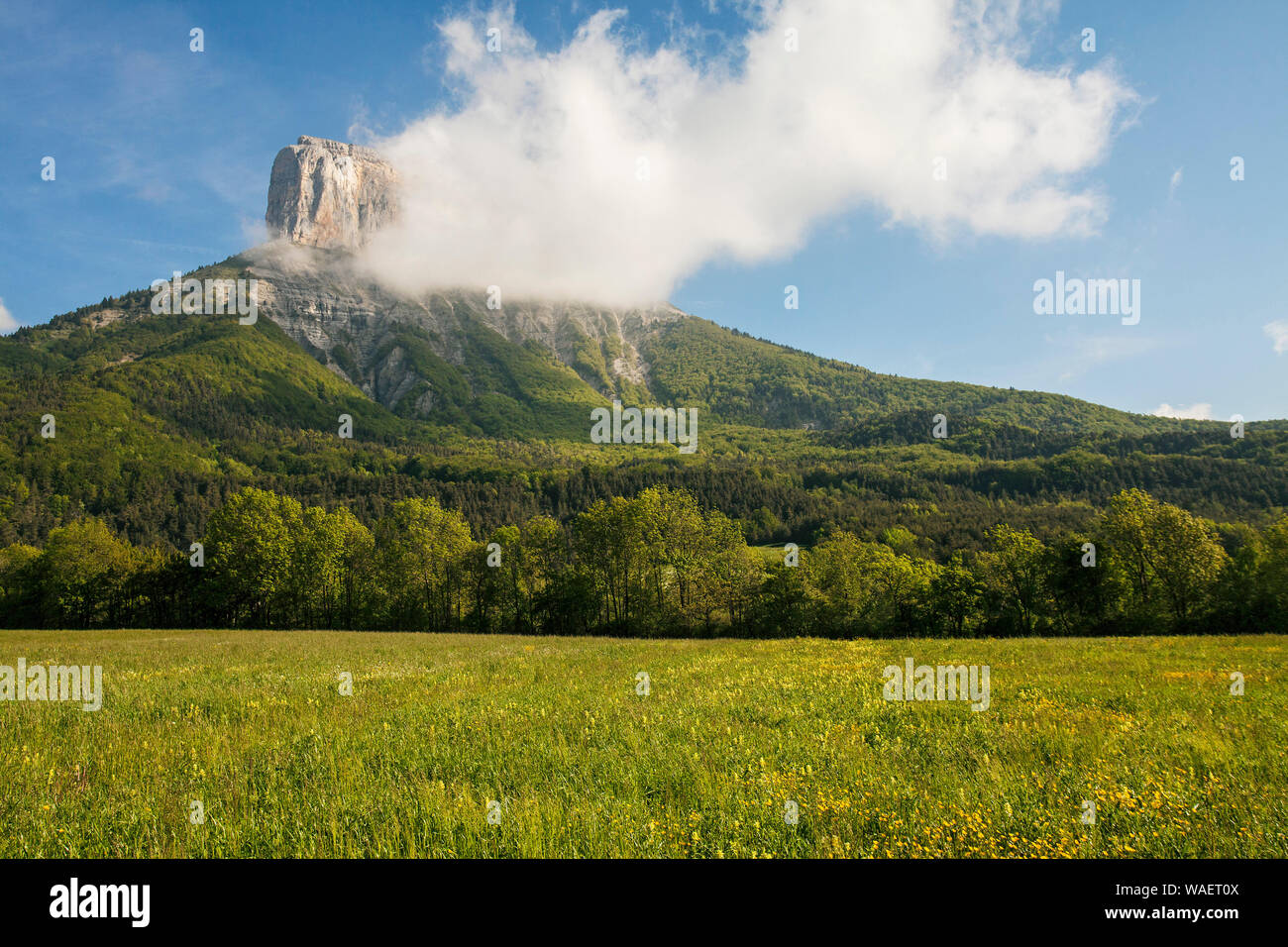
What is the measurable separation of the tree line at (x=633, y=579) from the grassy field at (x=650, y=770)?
43.7 m

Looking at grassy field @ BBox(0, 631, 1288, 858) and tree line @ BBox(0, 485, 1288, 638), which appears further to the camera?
tree line @ BBox(0, 485, 1288, 638)

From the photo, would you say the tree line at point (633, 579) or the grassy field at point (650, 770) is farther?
the tree line at point (633, 579)

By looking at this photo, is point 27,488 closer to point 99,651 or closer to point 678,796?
point 99,651

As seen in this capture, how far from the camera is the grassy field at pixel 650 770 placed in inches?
228

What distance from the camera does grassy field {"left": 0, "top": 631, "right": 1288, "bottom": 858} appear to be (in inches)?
228

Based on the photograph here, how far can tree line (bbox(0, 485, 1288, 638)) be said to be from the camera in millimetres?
54625

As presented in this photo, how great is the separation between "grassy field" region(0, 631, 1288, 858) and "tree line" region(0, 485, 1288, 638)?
1722 inches

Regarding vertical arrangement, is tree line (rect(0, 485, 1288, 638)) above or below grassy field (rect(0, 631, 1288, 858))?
below

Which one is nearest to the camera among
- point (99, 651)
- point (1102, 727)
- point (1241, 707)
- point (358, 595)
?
point (1102, 727)

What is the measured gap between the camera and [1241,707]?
39.8 ft
